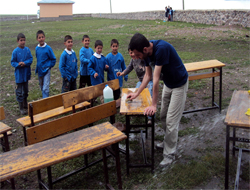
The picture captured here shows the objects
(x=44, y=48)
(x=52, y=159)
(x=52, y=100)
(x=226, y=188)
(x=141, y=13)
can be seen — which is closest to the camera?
(x=52, y=159)

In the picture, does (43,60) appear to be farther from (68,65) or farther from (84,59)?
(84,59)

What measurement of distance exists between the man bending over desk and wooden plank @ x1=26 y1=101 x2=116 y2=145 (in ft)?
1.47

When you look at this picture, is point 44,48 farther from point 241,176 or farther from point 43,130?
point 241,176

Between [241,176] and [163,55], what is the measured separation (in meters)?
1.84

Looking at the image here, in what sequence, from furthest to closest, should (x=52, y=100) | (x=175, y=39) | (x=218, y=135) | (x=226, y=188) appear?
A: 1. (x=175, y=39)
2. (x=218, y=135)
3. (x=52, y=100)
4. (x=226, y=188)

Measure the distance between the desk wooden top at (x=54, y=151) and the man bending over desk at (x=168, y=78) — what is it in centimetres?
68

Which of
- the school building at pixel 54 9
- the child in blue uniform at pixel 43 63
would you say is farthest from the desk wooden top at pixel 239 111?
the school building at pixel 54 9

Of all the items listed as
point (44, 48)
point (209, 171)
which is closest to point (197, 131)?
point (209, 171)

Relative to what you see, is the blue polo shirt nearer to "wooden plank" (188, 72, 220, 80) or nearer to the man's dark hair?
the man's dark hair

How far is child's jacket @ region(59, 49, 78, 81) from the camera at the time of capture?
5566mm

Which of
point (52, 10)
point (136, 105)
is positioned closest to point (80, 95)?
point (136, 105)

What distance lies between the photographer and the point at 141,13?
99.9ft

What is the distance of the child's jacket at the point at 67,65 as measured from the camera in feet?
18.3

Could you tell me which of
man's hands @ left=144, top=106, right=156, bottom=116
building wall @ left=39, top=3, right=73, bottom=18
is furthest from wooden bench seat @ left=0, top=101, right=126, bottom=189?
building wall @ left=39, top=3, right=73, bottom=18
